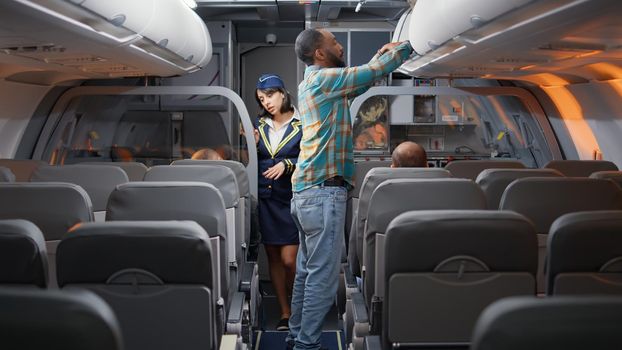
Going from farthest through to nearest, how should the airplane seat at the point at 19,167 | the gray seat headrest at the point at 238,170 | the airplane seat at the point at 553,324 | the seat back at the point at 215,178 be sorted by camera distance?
the airplane seat at the point at 19,167 < the gray seat headrest at the point at 238,170 < the seat back at the point at 215,178 < the airplane seat at the point at 553,324

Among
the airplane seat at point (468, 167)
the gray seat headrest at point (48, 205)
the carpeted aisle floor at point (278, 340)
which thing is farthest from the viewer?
the airplane seat at point (468, 167)

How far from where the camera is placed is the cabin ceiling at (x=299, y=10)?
8031 millimetres

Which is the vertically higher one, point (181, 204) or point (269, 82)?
point (269, 82)

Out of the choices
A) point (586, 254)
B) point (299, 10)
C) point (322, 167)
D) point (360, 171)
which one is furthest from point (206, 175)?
point (299, 10)

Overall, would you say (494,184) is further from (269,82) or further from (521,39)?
(269,82)

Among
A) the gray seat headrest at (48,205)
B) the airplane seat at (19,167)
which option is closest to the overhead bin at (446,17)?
the gray seat headrest at (48,205)

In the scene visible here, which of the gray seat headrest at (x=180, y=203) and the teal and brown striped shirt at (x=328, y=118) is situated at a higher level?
the teal and brown striped shirt at (x=328, y=118)

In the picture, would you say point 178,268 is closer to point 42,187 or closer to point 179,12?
point 42,187

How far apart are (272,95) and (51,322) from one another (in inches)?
178

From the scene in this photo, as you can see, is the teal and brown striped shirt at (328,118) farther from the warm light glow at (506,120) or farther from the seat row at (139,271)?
the warm light glow at (506,120)

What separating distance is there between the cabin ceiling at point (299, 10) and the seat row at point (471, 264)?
5.78 m

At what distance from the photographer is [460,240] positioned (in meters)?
2.44

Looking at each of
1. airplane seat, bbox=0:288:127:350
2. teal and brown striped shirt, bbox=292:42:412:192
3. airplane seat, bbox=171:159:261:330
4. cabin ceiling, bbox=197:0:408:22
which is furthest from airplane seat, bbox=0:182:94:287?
cabin ceiling, bbox=197:0:408:22

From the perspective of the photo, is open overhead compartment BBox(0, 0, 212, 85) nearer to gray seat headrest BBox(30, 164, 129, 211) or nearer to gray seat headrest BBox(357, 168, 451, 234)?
gray seat headrest BBox(30, 164, 129, 211)
